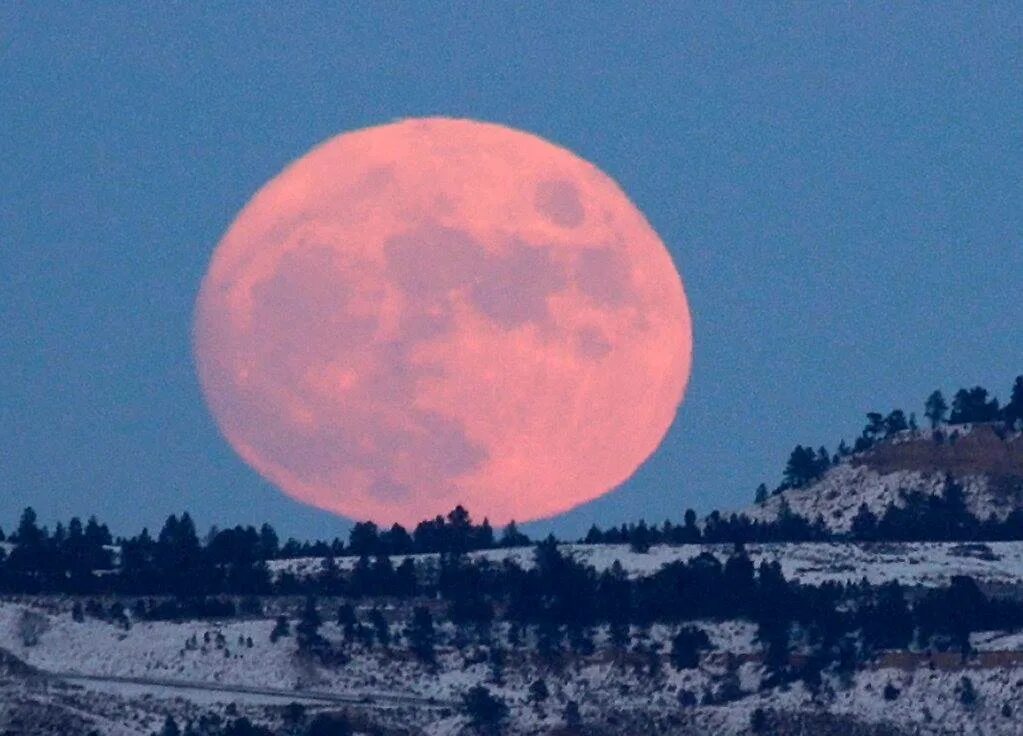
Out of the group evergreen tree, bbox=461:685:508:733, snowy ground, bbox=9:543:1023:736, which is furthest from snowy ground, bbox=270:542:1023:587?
evergreen tree, bbox=461:685:508:733

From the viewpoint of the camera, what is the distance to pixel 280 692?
6388 inches

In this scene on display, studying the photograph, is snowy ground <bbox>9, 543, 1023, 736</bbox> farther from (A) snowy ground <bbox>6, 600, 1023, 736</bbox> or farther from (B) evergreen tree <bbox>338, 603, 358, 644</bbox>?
(B) evergreen tree <bbox>338, 603, 358, 644</bbox>

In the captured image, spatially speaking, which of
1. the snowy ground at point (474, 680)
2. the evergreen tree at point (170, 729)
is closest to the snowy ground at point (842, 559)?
the snowy ground at point (474, 680)

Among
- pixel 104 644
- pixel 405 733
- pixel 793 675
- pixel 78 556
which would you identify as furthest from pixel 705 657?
pixel 78 556

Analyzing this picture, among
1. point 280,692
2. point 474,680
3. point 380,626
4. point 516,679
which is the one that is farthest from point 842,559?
point 280,692

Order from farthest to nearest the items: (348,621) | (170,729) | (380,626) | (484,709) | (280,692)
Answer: (380,626)
(348,621)
(280,692)
(484,709)
(170,729)

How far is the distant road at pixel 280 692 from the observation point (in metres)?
160

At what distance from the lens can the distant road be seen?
523 ft

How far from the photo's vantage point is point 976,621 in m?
167

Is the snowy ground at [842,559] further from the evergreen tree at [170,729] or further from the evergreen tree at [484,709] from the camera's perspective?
the evergreen tree at [170,729]

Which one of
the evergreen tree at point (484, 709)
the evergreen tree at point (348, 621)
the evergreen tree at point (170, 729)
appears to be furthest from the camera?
the evergreen tree at point (348, 621)

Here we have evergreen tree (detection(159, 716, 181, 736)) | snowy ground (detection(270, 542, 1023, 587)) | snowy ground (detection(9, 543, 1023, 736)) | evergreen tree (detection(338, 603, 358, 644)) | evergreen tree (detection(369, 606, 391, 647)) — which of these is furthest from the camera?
snowy ground (detection(270, 542, 1023, 587))

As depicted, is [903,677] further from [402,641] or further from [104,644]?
[104,644]

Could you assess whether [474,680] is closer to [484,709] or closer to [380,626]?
[484,709]
